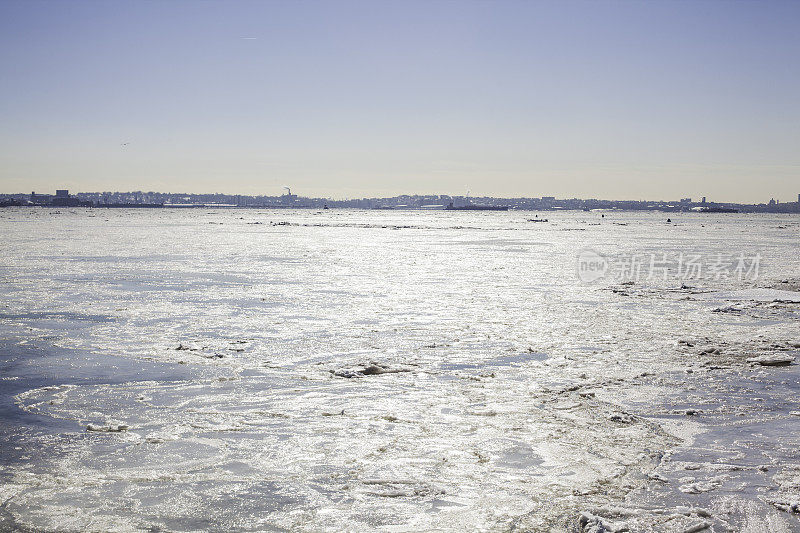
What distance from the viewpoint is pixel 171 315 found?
14.1m

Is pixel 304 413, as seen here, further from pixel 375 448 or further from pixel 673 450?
pixel 673 450

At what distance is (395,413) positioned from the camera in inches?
299

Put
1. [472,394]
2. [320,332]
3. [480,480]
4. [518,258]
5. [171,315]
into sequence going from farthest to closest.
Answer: [518,258] < [171,315] < [320,332] < [472,394] < [480,480]

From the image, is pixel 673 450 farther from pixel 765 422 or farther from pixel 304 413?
pixel 304 413

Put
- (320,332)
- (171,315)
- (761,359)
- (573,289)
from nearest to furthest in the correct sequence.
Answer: (761,359) → (320,332) → (171,315) → (573,289)

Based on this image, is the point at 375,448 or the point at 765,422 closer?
the point at 375,448

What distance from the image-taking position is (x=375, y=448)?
21.1 ft

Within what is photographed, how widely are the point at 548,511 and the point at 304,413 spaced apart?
3376mm

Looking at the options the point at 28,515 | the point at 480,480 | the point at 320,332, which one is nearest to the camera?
the point at 28,515

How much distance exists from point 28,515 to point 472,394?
16.8ft

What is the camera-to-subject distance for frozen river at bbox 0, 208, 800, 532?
5.19 m

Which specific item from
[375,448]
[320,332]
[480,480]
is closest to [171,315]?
[320,332]

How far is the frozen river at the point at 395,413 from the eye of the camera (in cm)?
519

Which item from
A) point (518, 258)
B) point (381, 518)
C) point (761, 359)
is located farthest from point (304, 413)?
point (518, 258)
